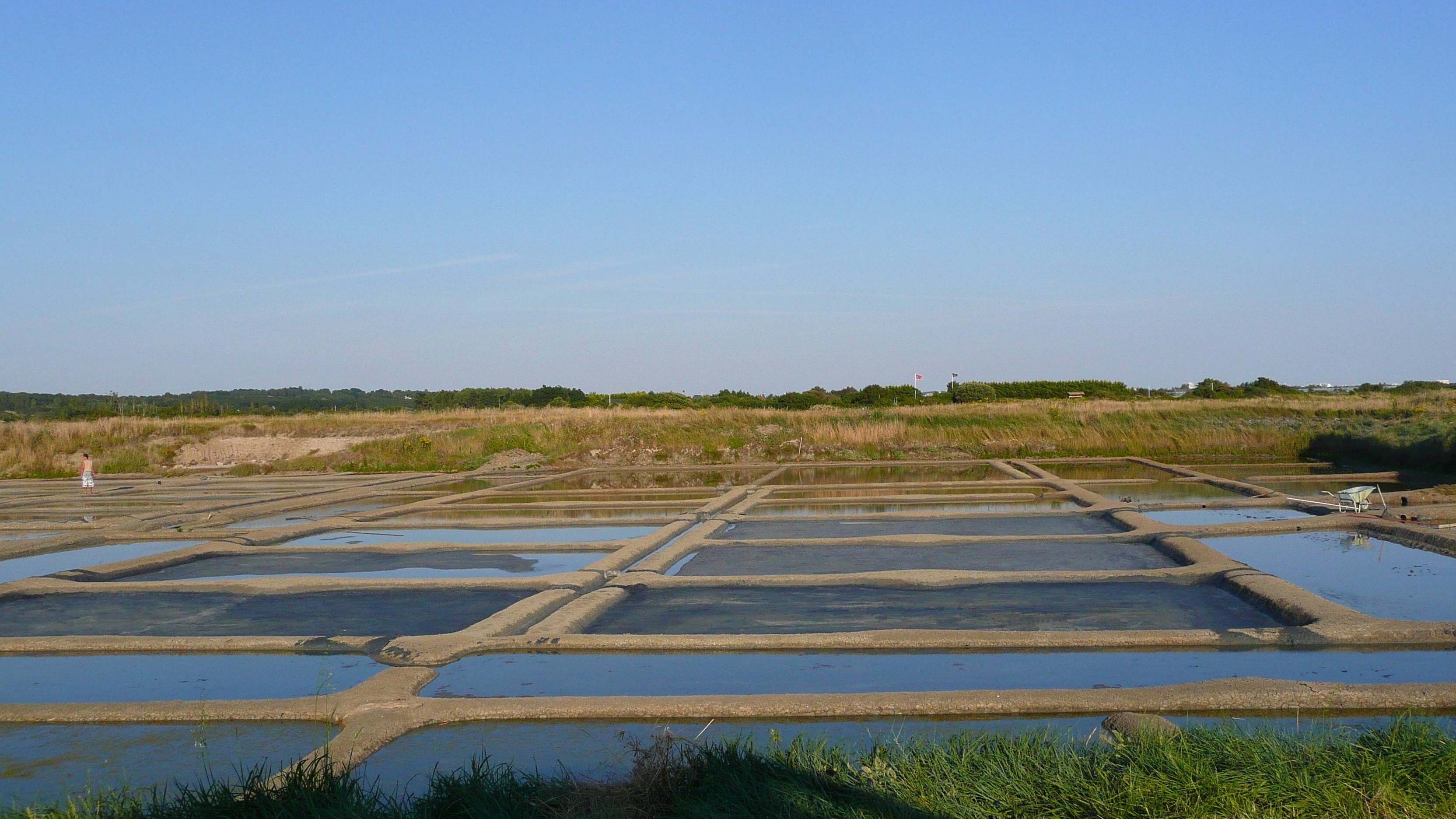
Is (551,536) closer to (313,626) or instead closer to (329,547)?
(329,547)

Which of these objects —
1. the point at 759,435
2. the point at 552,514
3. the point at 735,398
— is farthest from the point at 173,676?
the point at 735,398

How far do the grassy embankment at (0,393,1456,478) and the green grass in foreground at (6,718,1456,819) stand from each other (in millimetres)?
22656

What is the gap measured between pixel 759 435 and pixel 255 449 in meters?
17.6

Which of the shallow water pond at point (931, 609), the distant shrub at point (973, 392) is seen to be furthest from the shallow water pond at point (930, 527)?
the distant shrub at point (973, 392)

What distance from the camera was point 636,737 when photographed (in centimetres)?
422

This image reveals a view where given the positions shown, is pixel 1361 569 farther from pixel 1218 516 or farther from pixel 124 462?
pixel 124 462

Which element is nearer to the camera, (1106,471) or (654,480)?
(1106,471)

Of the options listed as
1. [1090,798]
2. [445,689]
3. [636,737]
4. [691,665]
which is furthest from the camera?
[691,665]

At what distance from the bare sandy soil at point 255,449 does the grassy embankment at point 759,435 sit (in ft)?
1.69

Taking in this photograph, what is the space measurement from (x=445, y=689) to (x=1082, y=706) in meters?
3.21

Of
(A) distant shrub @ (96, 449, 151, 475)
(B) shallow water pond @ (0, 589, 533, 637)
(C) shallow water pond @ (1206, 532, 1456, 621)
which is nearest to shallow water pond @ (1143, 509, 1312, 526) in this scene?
(C) shallow water pond @ (1206, 532, 1456, 621)

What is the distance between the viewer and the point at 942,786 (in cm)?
333

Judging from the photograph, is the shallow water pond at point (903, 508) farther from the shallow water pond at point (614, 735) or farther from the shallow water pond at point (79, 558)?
the shallow water pond at point (614, 735)

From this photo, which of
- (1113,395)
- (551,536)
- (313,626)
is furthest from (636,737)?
(1113,395)
